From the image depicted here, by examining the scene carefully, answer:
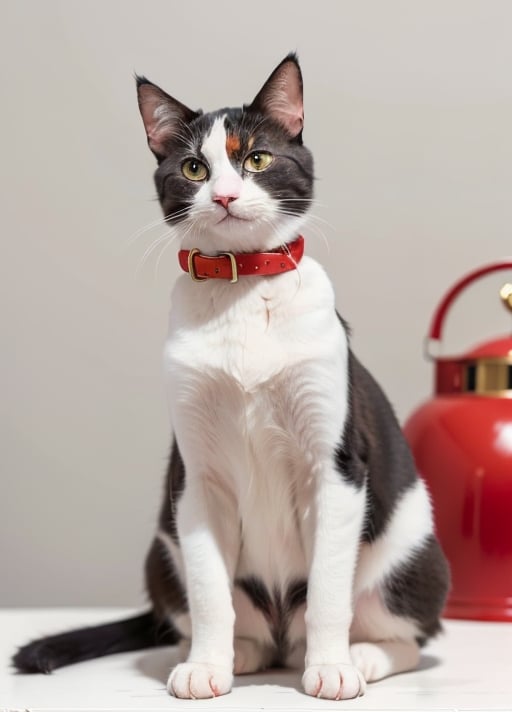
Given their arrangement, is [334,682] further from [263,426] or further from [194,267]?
[194,267]

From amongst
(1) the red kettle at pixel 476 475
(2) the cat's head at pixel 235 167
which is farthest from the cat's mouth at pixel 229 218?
(1) the red kettle at pixel 476 475

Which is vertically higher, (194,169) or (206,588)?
(194,169)

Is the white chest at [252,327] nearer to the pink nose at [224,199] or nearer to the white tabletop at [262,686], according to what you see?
the pink nose at [224,199]

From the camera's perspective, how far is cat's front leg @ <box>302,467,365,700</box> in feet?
3.31

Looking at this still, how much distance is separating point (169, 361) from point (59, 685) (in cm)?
40

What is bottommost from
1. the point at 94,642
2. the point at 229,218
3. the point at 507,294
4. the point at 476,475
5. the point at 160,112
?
the point at 94,642

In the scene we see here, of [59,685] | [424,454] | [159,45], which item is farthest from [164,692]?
[159,45]

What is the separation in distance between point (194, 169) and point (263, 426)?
309 mm

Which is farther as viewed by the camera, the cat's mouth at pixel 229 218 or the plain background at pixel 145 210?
the plain background at pixel 145 210

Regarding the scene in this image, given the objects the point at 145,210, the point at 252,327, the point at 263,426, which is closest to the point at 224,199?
the point at 252,327

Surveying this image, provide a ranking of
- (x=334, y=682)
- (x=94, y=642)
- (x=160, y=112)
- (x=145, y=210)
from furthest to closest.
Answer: (x=145, y=210), (x=94, y=642), (x=160, y=112), (x=334, y=682)

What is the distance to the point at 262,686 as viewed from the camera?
1.08m

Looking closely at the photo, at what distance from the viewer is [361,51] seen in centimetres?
195

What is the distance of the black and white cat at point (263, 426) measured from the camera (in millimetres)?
1033
